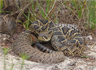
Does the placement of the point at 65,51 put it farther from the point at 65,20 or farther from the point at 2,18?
the point at 2,18

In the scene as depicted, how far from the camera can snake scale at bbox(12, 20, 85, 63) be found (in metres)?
3.91

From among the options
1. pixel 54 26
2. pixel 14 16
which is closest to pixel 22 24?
pixel 14 16

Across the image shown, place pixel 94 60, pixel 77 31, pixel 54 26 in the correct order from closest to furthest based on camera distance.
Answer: pixel 94 60, pixel 54 26, pixel 77 31

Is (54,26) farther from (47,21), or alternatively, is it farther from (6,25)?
(6,25)

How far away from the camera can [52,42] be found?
520 centimetres

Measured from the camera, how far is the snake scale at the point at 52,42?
12.8 feet

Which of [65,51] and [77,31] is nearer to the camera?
[65,51]

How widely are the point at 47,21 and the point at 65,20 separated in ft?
3.68

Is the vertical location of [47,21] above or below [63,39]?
above

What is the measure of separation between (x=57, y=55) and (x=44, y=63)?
0.50 m

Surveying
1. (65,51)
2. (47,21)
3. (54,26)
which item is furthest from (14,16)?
(65,51)

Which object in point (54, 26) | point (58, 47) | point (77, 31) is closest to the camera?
point (58, 47)

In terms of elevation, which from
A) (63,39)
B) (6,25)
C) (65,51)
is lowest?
(65,51)

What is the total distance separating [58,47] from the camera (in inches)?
191
